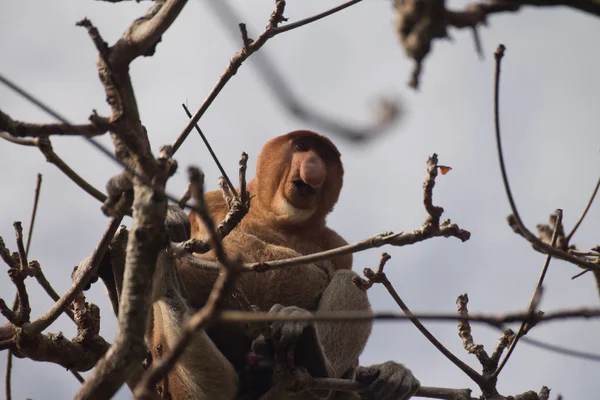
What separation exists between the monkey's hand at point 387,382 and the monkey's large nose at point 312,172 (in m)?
1.75

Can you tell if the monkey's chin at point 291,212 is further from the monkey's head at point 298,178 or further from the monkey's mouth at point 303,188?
the monkey's mouth at point 303,188

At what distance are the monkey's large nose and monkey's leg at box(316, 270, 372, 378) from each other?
975 millimetres

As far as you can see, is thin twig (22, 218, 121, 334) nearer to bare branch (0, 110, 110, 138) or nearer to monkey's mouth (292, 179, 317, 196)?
bare branch (0, 110, 110, 138)

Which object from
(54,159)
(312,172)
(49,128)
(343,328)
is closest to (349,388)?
(343,328)

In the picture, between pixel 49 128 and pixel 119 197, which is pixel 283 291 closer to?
pixel 119 197

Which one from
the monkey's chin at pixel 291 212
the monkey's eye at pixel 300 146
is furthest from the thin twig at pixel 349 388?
the monkey's eye at pixel 300 146

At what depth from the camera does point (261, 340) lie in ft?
15.8

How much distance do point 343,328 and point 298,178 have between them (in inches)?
61.7

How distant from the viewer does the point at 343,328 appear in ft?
18.6

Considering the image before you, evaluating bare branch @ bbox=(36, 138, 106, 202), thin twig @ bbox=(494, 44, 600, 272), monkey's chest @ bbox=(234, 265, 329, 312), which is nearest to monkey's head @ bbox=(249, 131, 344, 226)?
monkey's chest @ bbox=(234, 265, 329, 312)

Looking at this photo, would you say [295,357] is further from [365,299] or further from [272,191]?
[272,191]

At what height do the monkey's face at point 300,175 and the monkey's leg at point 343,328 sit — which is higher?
the monkey's face at point 300,175

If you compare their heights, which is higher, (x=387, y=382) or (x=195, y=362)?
(x=387, y=382)

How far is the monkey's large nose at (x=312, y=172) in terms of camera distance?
662cm
